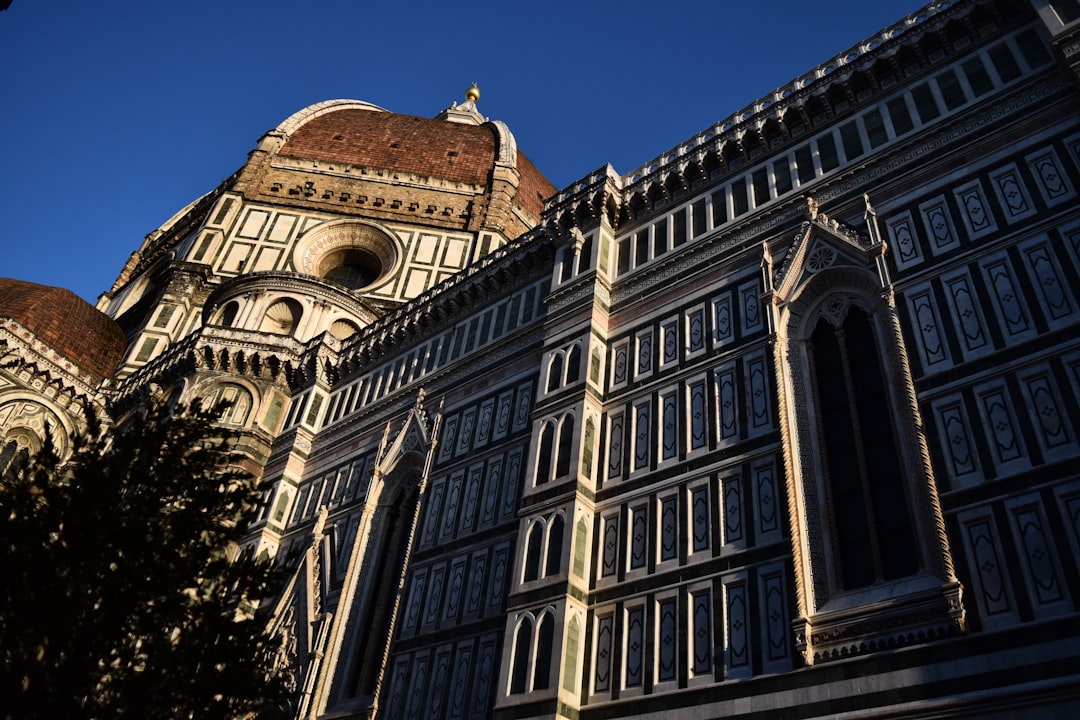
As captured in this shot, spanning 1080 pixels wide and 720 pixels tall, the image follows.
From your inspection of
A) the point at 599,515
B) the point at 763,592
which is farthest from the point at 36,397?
the point at 763,592

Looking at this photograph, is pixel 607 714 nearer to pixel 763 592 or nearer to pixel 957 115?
pixel 763 592

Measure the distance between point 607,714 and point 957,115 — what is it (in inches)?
419

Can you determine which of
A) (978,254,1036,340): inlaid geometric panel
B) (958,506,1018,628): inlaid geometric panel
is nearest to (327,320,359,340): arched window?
(978,254,1036,340): inlaid geometric panel

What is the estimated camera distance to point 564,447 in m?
15.0

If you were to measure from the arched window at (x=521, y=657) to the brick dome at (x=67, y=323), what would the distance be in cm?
2219

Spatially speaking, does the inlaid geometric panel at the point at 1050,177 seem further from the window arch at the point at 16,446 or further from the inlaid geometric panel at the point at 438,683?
the window arch at the point at 16,446

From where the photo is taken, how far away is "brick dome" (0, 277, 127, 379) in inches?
1178

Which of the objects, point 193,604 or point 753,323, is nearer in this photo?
point 193,604

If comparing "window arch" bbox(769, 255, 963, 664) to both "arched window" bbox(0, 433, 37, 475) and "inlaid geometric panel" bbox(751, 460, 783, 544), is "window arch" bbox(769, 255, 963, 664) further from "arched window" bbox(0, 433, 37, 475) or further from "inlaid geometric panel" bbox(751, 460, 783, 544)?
"arched window" bbox(0, 433, 37, 475)

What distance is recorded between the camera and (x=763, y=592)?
1095 cm

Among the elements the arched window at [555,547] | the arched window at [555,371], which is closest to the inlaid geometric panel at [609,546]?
the arched window at [555,547]

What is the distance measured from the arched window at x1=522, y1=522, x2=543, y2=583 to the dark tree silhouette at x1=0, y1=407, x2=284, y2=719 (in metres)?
4.97

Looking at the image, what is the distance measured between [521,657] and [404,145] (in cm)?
3305

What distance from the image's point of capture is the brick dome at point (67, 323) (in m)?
29.9
